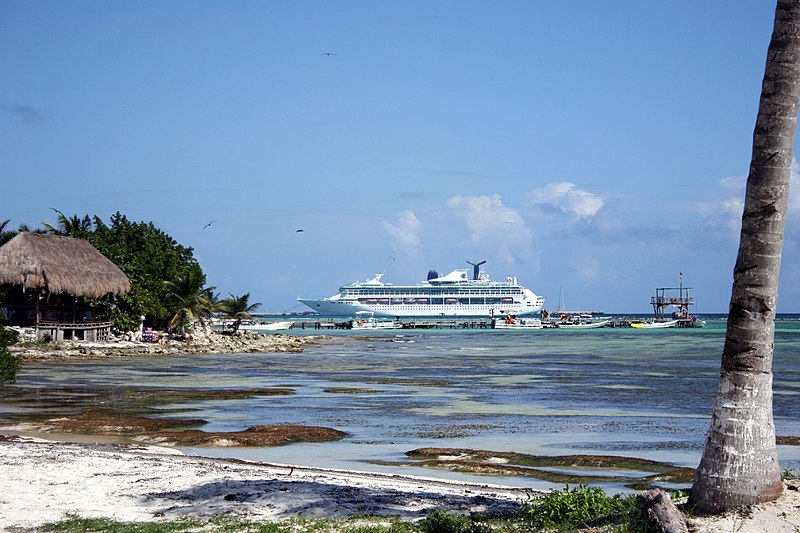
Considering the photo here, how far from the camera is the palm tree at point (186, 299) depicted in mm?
48531

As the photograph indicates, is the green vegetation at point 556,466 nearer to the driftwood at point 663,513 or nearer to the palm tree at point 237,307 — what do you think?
the driftwood at point 663,513

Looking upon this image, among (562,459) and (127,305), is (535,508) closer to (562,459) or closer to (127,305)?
(562,459)

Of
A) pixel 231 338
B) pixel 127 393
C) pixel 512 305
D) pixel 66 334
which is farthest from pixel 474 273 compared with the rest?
pixel 127 393

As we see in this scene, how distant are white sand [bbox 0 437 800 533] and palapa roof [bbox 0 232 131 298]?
2884 cm

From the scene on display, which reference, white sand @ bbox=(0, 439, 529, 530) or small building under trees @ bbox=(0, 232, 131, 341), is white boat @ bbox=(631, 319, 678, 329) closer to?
small building under trees @ bbox=(0, 232, 131, 341)

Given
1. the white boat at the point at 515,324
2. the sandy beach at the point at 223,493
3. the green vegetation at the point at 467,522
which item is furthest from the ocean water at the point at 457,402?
the white boat at the point at 515,324

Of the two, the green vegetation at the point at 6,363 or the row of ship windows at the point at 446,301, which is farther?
the row of ship windows at the point at 446,301

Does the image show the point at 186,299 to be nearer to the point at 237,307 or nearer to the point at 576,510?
the point at 237,307

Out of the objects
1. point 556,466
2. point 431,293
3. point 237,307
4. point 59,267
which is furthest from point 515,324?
point 556,466

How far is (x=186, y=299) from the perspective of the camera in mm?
48594

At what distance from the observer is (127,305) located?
46094 mm

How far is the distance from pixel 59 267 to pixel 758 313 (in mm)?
36441

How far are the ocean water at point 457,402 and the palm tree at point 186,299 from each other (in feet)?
28.1

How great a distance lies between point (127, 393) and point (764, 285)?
17868mm
